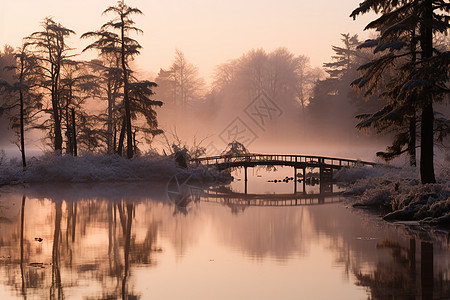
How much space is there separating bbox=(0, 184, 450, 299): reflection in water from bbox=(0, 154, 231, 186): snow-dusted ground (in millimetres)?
16041

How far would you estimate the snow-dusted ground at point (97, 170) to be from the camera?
49.2 metres

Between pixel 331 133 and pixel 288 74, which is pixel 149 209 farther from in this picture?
pixel 288 74

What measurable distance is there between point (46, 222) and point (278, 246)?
11153 millimetres

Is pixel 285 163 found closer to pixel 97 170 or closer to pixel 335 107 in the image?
pixel 97 170

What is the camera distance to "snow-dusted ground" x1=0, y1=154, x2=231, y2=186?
4924 centimetres

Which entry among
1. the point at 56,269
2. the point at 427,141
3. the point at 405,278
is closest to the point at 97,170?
the point at 427,141

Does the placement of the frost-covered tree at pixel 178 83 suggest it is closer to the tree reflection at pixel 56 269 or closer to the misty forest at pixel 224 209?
the misty forest at pixel 224 209

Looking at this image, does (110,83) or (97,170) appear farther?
(110,83)

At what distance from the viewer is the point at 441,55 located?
86.7 feet

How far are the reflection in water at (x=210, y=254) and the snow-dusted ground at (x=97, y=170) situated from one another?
16.0m

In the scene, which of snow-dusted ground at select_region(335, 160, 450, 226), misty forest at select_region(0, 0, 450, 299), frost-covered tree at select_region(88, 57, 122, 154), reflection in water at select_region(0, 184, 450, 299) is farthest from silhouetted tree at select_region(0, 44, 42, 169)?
snow-dusted ground at select_region(335, 160, 450, 226)

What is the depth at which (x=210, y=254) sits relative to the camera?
2009 centimetres

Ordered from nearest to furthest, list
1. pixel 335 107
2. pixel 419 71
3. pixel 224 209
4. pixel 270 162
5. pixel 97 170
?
1. pixel 419 71
2. pixel 224 209
3. pixel 97 170
4. pixel 270 162
5. pixel 335 107

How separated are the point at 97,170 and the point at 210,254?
32520 mm
